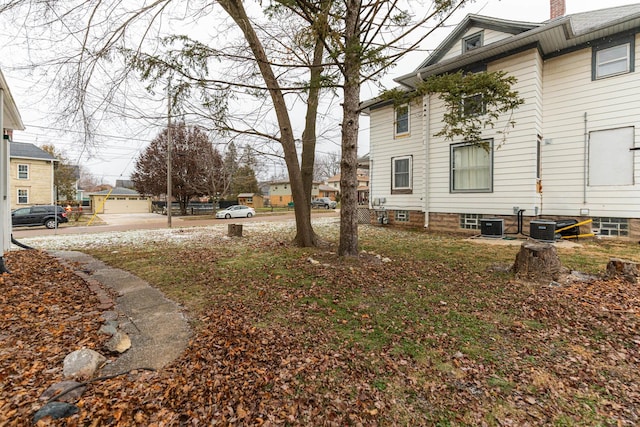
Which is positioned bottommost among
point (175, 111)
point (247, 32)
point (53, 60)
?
point (175, 111)

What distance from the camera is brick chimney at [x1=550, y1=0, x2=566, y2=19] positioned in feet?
33.9

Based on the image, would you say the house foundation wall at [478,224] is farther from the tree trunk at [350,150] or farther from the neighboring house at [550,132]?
the tree trunk at [350,150]

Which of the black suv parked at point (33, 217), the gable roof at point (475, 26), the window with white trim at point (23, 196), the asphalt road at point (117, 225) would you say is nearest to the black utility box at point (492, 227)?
the gable roof at point (475, 26)

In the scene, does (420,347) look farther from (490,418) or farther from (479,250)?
(479,250)

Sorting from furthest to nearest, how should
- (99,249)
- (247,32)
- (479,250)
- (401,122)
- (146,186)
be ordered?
(146,186) → (401,122) → (99,249) → (479,250) → (247,32)

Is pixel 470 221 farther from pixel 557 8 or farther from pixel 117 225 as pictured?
pixel 117 225

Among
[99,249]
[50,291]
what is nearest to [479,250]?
[50,291]

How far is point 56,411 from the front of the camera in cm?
186

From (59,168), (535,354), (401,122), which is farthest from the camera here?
(59,168)

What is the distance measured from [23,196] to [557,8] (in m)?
36.6

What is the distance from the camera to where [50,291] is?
14.2 feet

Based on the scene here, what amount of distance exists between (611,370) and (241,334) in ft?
10.9

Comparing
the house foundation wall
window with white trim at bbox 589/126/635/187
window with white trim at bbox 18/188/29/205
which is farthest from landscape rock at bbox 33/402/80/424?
window with white trim at bbox 18/188/29/205

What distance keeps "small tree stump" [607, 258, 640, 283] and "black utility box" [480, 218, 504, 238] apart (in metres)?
4.36
